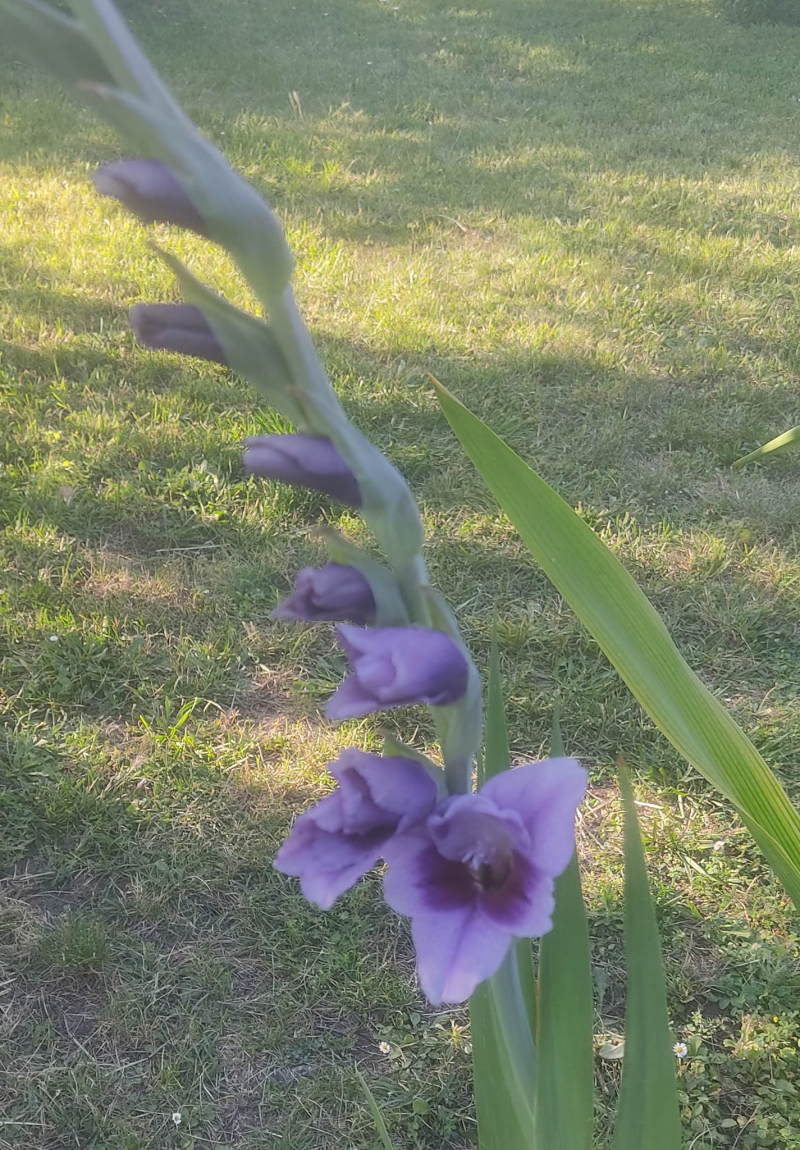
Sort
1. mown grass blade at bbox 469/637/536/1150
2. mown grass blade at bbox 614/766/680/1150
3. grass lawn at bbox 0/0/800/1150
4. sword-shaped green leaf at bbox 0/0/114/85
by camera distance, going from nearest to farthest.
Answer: sword-shaped green leaf at bbox 0/0/114/85, mown grass blade at bbox 469/637/536/1150, mown grass blade at bbox 614/766/680/1150, grass lawn at bbox 0/0/800/1150

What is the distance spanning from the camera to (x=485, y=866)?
0.51 m

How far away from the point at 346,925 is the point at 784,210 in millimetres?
4401

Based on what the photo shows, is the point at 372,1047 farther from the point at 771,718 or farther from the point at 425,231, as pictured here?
the point at 425,231

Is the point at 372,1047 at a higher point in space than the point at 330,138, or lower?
lower

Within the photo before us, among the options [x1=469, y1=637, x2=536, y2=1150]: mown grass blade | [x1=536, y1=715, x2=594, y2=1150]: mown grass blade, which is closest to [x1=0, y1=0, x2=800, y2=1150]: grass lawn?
[x1=469, y1=637, x2=536, y2=1150]: mown grass blade

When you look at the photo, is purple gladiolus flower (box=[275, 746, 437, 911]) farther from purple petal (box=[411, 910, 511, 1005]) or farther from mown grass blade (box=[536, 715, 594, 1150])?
mown grass blade (box=[536, 715, 594, 1150])

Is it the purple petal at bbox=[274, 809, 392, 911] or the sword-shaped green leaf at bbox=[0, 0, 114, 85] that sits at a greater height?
the sword-shaped green leaf at bbox=[0, 0, 114, 85]

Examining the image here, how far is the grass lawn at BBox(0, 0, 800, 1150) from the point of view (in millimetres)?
1573

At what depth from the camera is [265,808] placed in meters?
1.93

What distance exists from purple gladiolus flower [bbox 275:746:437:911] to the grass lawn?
1221 mm

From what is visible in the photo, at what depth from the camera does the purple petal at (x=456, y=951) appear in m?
0.45

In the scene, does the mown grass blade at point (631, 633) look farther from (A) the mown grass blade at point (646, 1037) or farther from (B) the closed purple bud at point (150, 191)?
(B) the closed purple bud at point (150, 191)

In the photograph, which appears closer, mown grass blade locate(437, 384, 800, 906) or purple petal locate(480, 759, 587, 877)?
purple petal locate(480, 759, 587, 877)

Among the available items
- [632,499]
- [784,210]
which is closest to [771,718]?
[632,499]
